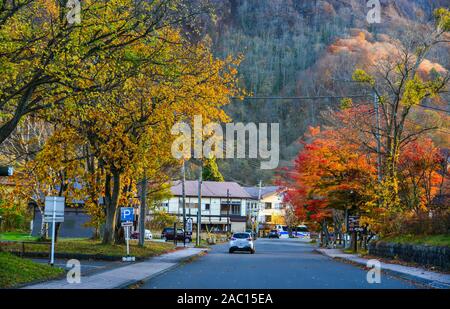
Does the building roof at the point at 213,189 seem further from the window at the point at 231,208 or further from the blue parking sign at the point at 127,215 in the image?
the blue parking sign at the point at 127,215

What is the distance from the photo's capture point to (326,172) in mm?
43531

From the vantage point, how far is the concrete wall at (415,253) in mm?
23828

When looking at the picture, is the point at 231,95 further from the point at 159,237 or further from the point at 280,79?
the point at 280,79

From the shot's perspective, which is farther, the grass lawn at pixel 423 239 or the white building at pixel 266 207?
the white building at pixel 266 207

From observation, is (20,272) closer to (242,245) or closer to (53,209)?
(53,209)

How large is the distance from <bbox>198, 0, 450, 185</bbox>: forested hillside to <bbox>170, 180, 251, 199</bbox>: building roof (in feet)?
25.6

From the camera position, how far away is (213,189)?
11319 cm

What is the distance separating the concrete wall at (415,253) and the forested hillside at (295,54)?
23.3 meters

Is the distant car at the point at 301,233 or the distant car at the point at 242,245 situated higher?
the distant car at the point at 301,233

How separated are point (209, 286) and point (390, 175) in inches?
874

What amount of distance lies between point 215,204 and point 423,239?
3421 inches

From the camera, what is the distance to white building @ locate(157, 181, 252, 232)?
112 m

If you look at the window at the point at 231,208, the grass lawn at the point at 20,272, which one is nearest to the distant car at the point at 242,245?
the grass lawn at the point at 20,272
